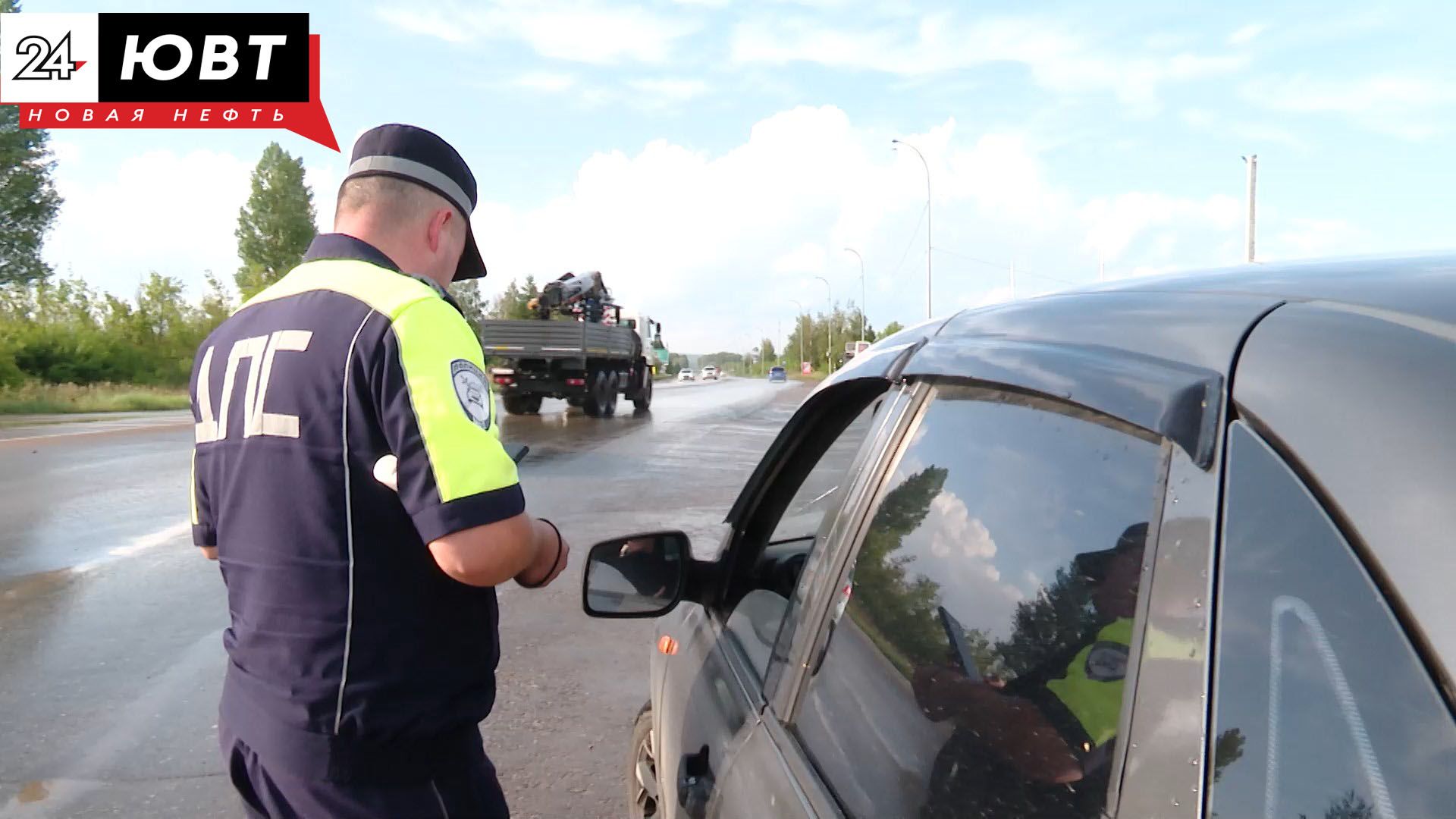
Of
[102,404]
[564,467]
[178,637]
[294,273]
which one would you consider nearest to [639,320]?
[564,467]

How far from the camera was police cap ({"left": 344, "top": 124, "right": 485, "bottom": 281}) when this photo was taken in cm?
196

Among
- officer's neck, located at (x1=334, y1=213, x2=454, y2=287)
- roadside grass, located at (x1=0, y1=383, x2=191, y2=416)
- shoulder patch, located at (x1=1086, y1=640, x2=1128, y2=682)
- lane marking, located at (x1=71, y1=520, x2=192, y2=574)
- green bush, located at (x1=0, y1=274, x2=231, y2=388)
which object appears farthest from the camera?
green bush, located at (x1=0, y1=274, x2=231, y2=388)

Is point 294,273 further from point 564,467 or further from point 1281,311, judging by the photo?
point 564,467

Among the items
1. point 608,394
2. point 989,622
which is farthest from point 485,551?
point 608,394

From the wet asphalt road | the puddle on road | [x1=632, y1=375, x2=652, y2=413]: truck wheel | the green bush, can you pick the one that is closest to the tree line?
the green bush

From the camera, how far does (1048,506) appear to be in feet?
3.96

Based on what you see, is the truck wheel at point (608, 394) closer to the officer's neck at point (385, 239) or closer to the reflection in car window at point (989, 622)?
the officer's neck at point (385, 239)

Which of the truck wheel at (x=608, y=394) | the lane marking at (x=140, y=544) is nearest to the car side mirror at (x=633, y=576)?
the lane marking at (x=140, y=544)

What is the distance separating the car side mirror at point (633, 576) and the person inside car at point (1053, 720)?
989 mm

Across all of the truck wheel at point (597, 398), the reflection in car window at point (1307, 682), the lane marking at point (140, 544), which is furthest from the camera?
the truck wheel at point (597, 398)

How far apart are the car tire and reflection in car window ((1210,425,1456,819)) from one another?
70.9 inches

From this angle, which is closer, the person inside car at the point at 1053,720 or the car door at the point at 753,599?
the person inside car at the point at 1053,720

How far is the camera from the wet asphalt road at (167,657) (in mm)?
3666

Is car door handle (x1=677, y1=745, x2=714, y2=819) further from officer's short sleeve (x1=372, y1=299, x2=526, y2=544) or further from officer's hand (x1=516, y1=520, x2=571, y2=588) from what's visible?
officer's short sleeve (x1=372, y1=299, x2=526, y2=544)
